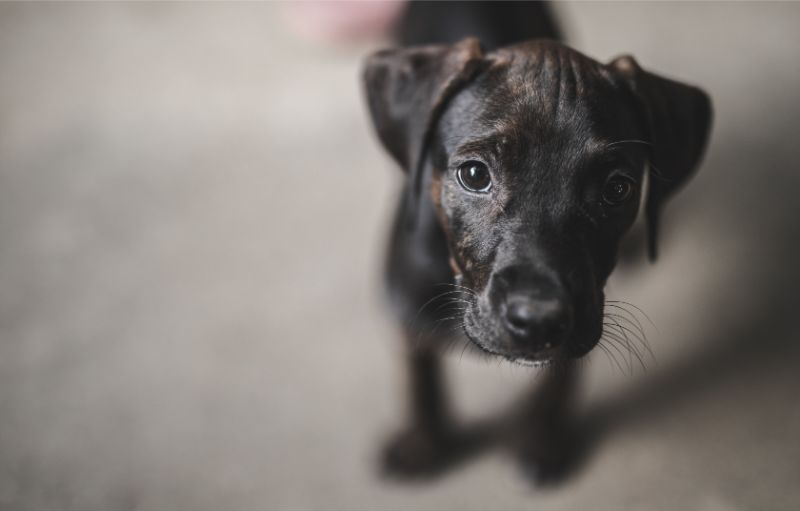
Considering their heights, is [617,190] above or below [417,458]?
above

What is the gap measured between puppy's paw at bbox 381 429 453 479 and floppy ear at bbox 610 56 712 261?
131cm

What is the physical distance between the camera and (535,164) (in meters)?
2.16

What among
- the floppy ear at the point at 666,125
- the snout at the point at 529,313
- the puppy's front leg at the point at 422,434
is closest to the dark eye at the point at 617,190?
the floppy ear at the point at 666,125

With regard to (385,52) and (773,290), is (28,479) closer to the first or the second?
(385,52)

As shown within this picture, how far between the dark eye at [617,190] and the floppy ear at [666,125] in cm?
23

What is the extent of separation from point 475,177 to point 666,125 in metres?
0.72

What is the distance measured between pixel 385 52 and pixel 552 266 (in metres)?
1.05

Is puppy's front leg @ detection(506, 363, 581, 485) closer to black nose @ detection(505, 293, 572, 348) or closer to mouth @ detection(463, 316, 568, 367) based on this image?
mouth @ detection(463, 316, 568, 367)

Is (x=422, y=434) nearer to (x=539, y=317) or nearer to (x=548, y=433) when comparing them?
(x=548, y=433)

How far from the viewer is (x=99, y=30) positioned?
17.3ft

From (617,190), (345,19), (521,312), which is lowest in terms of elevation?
(345,19)

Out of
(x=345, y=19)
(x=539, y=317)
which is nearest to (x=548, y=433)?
(x=539, y=317)

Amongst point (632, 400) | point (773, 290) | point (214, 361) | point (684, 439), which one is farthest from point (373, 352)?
point (773, 290)

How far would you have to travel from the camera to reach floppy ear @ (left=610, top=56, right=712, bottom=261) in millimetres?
2379
